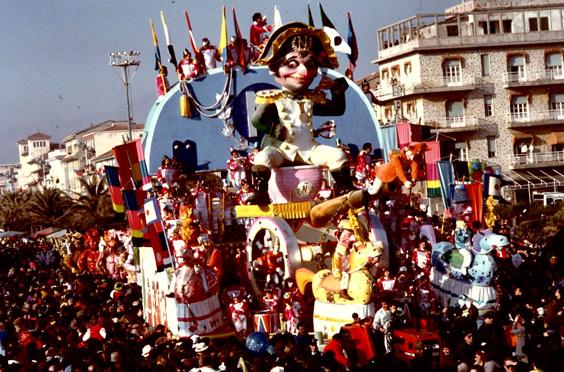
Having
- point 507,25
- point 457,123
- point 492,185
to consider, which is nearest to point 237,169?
point 492,185

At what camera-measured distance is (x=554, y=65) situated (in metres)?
50.6

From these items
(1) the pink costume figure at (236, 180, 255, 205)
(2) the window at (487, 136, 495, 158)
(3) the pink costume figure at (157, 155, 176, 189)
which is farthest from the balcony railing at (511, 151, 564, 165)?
(1) the pink costume figure at (236, 180, 255, 205)

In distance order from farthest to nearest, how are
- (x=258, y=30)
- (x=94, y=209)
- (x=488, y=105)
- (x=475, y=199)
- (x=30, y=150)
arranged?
1. (x=30, y=150)
2. (x=488, y=105)
3. (x=94, y=209)
4. (x=258, y=30)
5. (x=475, y=199)

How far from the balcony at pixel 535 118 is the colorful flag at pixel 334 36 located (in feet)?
86.2

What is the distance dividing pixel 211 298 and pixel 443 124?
1212 inches

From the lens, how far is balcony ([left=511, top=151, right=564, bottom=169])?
4997 centimetres

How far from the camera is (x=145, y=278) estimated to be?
2350 centimetres

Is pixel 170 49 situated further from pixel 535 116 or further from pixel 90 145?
pixel 90 145

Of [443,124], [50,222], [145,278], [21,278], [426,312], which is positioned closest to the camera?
[426,312]

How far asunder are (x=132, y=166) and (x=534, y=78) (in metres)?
31.2

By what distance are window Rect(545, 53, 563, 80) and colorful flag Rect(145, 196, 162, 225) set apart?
1320 inches

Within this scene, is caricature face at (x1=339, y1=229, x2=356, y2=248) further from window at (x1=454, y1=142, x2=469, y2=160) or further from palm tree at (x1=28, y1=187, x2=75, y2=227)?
palm tree at (x1=28, y1=187, x2=75, y2=227)

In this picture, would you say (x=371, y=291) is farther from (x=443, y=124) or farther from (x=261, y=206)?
(x=443, y=124)

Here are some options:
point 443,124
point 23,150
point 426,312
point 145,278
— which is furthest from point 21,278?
point 23,150
